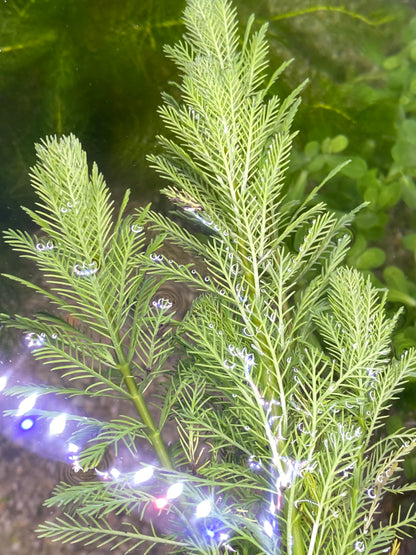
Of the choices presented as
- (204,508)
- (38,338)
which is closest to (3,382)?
(38,338)

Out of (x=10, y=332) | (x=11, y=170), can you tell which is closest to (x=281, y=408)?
(x=10, y=332)

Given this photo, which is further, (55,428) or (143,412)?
(55,428)

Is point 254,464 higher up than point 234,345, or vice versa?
point 234,345

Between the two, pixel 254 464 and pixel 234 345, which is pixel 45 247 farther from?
pixel 254 464

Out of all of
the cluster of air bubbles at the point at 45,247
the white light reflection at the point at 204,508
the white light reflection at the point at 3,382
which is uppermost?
the cluster of air bubbles at the point at 45,247

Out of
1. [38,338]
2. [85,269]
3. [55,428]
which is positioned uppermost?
[85,269]

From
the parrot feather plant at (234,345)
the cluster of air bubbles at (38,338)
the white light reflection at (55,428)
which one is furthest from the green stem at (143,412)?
the white light reflection at (55,428)

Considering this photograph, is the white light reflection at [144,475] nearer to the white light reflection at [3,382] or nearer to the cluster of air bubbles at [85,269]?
the cluster of air bubbles at [85,269]
